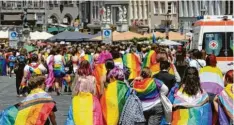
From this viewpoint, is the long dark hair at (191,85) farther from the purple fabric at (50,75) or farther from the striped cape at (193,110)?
the purple fabric at (50,75)

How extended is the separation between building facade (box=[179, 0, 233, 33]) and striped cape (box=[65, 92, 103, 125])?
49343mm

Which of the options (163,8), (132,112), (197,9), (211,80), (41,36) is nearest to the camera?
(132,112)

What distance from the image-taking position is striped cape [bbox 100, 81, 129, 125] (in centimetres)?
1287

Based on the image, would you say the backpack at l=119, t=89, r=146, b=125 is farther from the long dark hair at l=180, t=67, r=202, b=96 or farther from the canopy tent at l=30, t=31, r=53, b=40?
the canopy tent at l=30, t=31, r=53, b=40

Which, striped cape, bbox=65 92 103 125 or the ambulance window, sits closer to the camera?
striped cape, bbox=65 92 103 125

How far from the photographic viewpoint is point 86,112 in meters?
11.8

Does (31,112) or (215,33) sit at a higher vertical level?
(215,33)

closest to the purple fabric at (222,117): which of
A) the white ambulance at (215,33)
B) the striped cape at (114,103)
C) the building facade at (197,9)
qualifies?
the striped cape at (114,103)

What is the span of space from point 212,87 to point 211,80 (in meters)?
0.35

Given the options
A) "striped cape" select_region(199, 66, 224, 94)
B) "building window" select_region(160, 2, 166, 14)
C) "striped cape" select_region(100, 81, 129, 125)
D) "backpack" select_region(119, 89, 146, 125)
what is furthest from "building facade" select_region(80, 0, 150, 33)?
"backpack" select_region(119, 89, 146, 125)

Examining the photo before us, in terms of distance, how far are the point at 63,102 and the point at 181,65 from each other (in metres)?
6.16

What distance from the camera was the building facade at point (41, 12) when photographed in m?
122

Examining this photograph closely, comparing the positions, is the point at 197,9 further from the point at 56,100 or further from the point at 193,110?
the point at 193,110

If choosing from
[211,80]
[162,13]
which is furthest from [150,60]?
[162,13]
